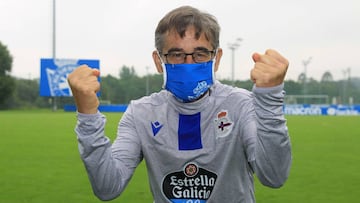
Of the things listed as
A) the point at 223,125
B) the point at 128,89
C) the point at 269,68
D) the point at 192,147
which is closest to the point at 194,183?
the point at 192,147

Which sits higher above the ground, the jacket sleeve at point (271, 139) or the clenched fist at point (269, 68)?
the clenched fist at point (269, 68)

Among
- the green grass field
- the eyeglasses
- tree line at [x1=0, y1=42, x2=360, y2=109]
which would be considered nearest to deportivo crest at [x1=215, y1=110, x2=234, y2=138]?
the eyeglasses

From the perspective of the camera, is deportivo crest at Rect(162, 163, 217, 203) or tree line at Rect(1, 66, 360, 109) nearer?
deportivo crest at Rect(162, 163, 217, 203)

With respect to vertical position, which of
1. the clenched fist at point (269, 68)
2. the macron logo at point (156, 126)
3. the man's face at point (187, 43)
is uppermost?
the man's face at point (187, 43)

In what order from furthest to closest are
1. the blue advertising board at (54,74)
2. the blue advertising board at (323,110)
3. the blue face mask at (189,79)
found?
the blue advertising board at (54,74) → the blue advertising board at (323,110) → the blue face mask at (189,79)

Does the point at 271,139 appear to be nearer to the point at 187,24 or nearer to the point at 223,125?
the point at 223,125

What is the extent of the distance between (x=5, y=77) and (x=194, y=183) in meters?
48.5

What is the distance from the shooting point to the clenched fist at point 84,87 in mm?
1867

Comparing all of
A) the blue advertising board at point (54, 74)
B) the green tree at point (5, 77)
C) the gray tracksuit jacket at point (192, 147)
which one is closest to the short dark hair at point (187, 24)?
the gray tracksuit jacket at point (192, 147)

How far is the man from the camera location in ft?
6.95

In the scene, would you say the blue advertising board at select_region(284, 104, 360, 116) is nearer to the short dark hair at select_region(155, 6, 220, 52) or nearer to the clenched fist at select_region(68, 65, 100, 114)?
the short dark hair at select_region(155, 6, 220, 52)

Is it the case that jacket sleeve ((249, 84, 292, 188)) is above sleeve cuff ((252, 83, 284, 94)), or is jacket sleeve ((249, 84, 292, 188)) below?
below

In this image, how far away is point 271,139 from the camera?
73.6 inches

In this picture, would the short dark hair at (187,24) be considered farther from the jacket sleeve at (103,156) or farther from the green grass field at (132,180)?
the green grass field at (132,180)
